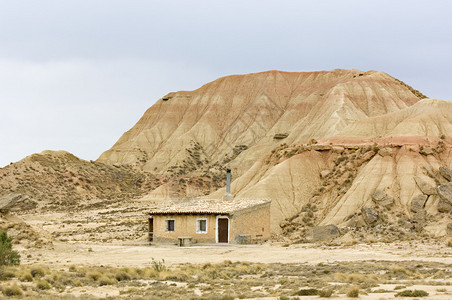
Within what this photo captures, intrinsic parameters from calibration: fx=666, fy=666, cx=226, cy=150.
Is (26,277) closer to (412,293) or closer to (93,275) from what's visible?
(93,275)

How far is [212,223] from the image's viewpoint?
42.8 m

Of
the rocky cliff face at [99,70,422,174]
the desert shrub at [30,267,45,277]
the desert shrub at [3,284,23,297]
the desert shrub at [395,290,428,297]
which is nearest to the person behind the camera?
the desert shrub at [395,290,428,297]

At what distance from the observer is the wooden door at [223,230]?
4251 cm

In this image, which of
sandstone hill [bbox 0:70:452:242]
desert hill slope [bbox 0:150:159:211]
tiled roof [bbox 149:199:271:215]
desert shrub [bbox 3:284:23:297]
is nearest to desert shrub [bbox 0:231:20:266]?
desert shrub [bbox 3:284:23:297]

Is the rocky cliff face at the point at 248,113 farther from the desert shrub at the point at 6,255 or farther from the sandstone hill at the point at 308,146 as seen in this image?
the desert shrub at the point at 6,255

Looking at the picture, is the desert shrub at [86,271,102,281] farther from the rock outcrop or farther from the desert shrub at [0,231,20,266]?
the rock outcrop

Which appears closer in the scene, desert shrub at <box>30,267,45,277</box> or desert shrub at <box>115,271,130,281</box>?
desert shrub at <box>30,267,45,277</box>

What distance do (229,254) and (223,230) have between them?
19.4 ft

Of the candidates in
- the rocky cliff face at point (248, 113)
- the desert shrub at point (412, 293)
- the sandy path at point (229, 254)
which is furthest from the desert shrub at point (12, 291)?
the rocky cliff face at point (248, 113)

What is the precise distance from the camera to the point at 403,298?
59.5ft

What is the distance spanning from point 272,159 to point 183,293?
131 feet

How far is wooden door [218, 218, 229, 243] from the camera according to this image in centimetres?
4251

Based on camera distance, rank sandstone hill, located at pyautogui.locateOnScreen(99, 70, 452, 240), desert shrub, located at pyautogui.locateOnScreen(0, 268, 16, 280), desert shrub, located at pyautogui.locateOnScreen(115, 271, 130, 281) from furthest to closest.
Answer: sandstone hill, located at pyautogui.locateOnScreen(99, 70, 452, 240) < desert shrub, located at pyautogui.locateOnScreen(115, 271, 130, 281) < desert shrub, located at pyautogui.locateOnScreen(0, 268, 16, 280)

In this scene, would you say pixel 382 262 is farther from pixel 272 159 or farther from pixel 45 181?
pixel 45 181
